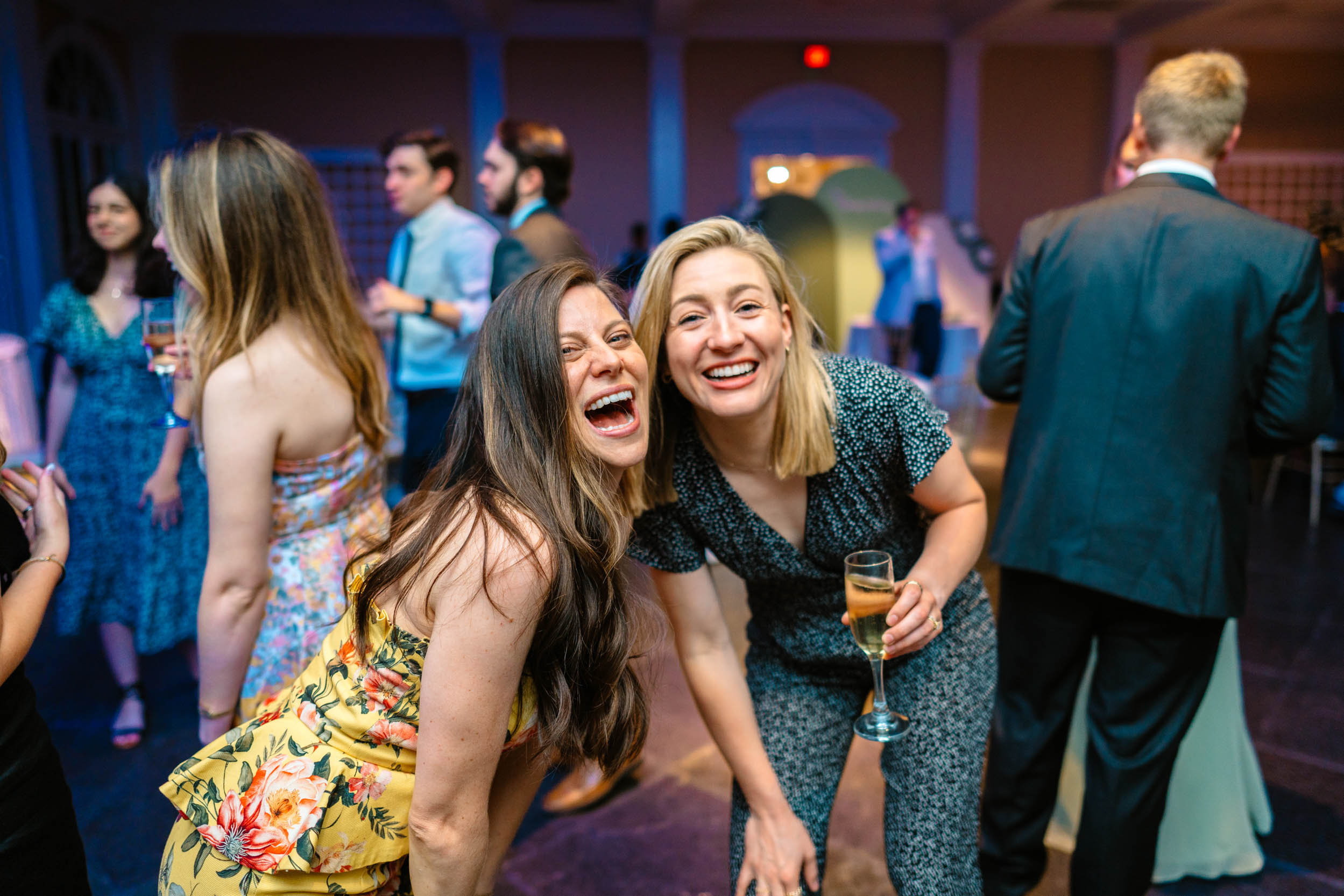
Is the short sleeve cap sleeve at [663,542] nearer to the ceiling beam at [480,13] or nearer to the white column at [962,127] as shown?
the ceiling beam at [480,13]

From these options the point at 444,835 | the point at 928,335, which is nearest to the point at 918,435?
the point at 444,835

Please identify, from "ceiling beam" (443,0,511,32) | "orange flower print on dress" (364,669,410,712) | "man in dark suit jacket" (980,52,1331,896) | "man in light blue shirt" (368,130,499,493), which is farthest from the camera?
"ceiling beam" (443,0,511,32)

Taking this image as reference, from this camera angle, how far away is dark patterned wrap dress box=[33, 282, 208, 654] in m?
2.89

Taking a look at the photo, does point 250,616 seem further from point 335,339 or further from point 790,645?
point 790,645

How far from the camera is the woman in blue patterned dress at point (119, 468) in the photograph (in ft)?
9.45

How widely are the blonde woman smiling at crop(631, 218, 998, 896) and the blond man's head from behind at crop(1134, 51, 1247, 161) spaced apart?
894 mm

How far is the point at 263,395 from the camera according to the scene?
1557mm

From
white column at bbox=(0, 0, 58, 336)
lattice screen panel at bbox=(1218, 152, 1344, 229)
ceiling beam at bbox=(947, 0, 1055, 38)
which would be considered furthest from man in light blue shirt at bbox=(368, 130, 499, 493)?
lattice screen panel at bbox=(1218, 152, 1344, 229)

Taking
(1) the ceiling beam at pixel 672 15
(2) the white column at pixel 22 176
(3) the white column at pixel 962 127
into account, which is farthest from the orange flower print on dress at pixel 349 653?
(3) the white column at pixel 962 127

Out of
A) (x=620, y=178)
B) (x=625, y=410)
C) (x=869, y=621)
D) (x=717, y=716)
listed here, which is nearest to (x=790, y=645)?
(x=717, y=716)

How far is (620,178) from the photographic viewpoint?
11.0m

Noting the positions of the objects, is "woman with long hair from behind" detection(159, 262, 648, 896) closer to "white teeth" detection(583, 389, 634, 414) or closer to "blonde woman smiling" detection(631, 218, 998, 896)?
"white teeth" detection(583, 389, 634, 414)

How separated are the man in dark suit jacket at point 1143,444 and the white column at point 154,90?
10057 millimetres

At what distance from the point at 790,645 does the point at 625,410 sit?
1.74 feet
